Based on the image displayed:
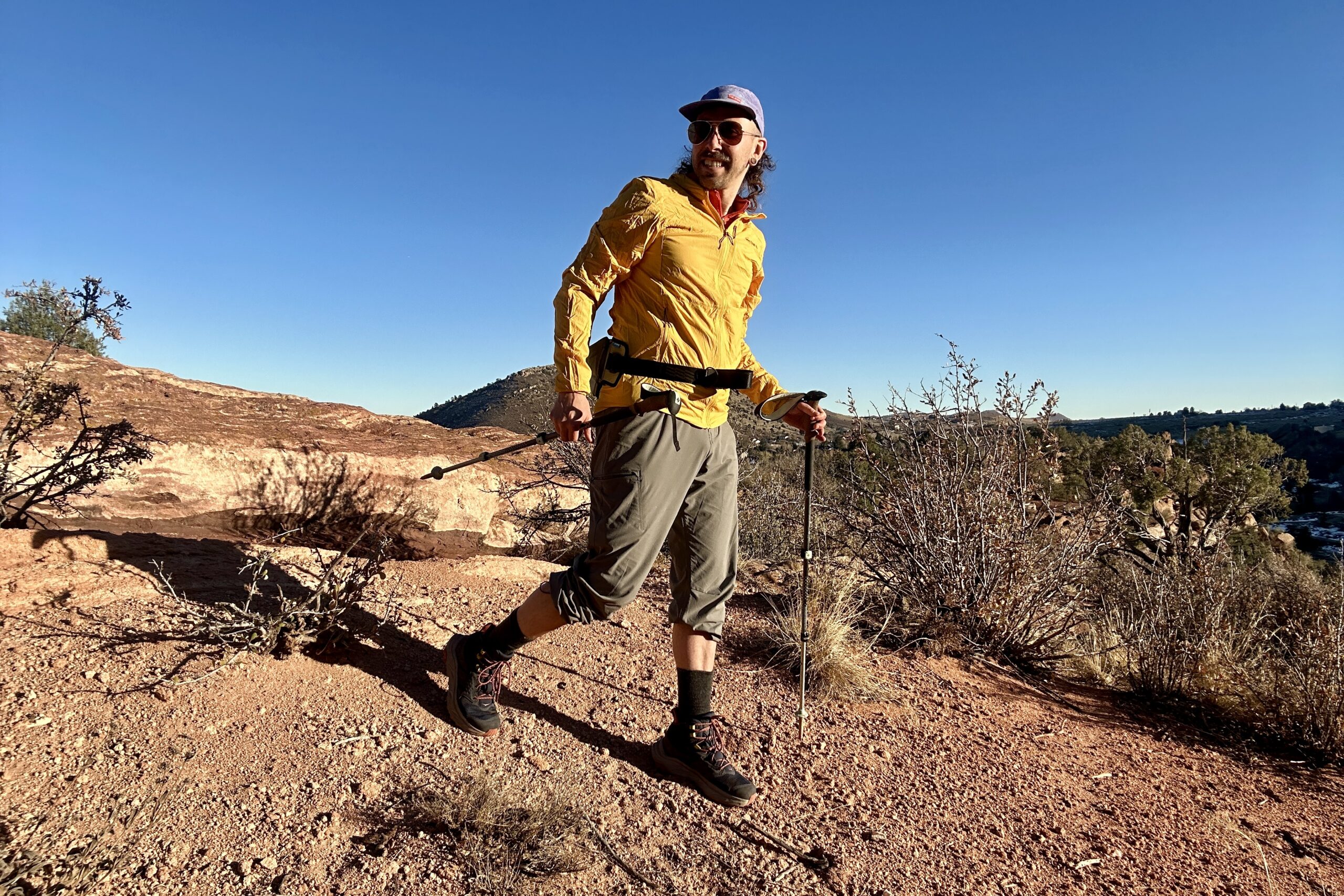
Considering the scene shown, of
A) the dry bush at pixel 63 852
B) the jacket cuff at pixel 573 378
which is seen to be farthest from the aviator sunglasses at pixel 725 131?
the dry bush at pixel 63 852

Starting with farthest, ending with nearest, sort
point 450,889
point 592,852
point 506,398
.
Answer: point 506,398
point 592,852
point 450,889

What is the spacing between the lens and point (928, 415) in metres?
4.47

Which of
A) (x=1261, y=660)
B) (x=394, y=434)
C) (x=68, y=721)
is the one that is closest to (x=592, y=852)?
(x=68, y=721)

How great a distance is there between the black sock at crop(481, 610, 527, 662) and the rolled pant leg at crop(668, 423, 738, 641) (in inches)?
21.0

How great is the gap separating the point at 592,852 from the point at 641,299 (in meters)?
1.64

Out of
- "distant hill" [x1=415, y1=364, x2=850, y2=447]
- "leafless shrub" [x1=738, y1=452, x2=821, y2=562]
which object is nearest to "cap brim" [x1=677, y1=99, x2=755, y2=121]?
"leafless shrub" [x1=738, y1=452, x2=821, y2=562]

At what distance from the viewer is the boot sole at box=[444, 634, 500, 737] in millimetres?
2363

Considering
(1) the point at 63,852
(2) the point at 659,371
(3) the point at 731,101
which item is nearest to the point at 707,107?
(3) the point at 731,101

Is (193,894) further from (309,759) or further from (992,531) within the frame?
(992,531)

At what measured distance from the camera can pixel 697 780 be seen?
90.7 inches

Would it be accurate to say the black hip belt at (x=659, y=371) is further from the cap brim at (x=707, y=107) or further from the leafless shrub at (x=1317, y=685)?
the leafless shrub at (x=1317, y=685)

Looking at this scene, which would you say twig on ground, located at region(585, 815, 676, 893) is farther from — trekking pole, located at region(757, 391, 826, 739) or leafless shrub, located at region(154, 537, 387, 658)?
leafless shrub, located at region(154, 537, 387, 658)

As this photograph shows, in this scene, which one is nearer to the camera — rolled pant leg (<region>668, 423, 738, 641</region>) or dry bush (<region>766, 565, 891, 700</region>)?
rolled pant leg (<region>668, 423, 738, 641</region>)

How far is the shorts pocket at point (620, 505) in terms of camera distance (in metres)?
2.28
